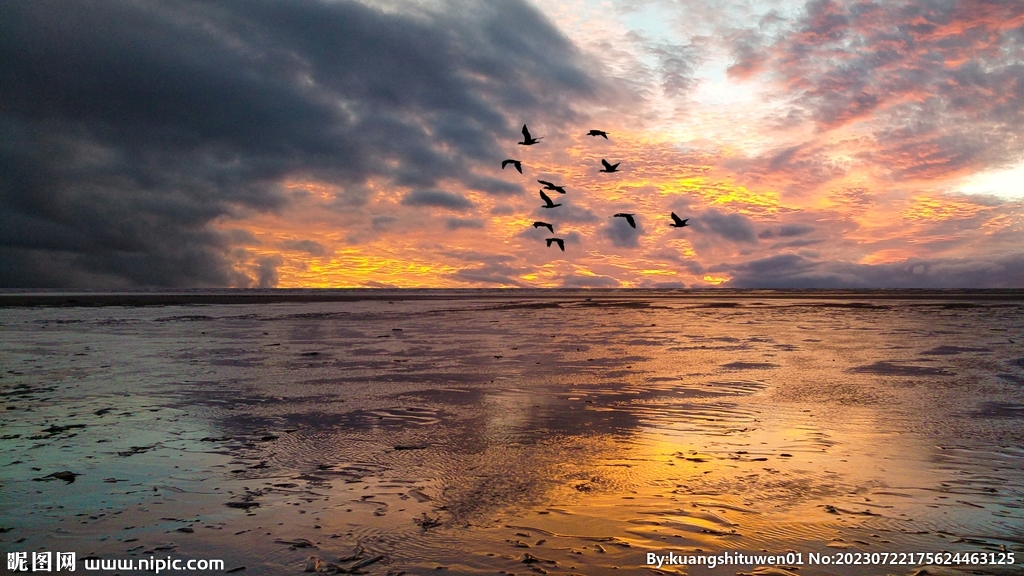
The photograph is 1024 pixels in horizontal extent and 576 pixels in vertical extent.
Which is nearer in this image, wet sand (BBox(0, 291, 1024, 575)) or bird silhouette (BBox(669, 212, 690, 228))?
wet sand (BBox(0, 291, 1024, 575))

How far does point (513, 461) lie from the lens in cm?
803

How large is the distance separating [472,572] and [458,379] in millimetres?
10174

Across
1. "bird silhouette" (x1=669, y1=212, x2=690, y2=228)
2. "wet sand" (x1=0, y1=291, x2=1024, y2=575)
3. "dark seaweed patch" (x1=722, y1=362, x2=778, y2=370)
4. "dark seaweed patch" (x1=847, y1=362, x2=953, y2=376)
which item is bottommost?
"wet sand" (x1=0, y1=291, x2=1024, y2=575)

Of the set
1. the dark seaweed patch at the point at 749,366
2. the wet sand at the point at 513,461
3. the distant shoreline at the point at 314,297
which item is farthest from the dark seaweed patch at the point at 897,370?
the distant shoreline at the point at 314,297

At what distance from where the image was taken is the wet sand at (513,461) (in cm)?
547

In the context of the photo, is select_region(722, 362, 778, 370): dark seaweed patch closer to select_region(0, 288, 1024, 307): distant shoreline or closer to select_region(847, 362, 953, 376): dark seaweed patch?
select_region(847, 362, 953, 376): dark seaweed patch

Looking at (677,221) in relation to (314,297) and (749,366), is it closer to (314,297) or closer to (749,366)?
(749,366)

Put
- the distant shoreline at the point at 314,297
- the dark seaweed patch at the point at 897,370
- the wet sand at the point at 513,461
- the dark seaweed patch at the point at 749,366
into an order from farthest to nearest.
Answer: the distant shoreline at the point at 314,297 < the dark seaweed patch at the point at 749,366 < the dark seaweed patch at the point at 897,370 < the wet sand at the point at 513,461

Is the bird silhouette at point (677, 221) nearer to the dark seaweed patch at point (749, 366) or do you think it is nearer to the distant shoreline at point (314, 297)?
the dark seaweed patch at point (749, 366)

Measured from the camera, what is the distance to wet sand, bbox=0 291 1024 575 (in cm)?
547

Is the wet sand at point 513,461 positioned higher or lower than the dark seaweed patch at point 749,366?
lower

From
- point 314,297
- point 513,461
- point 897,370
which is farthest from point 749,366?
point 314,297

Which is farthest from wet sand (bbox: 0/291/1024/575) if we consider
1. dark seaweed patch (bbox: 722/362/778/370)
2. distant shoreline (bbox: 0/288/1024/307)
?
distant shoreline (bbox: 0/288/1024/307)

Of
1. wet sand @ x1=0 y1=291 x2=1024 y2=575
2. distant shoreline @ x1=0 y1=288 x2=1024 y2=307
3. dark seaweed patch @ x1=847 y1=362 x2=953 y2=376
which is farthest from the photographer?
distant shoreline @ x1=0 y1=288 x2=1024 y2=307
